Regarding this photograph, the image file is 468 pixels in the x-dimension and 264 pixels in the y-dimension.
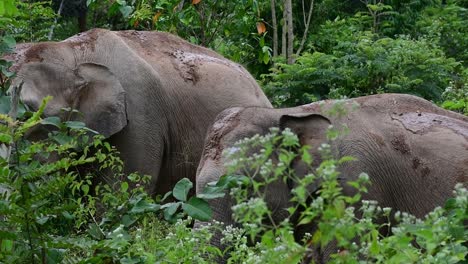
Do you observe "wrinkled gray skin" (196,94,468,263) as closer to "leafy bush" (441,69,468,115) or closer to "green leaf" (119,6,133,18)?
"leafy bush" (441,69,468,115)

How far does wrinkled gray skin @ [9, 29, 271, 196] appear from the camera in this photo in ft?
28.3

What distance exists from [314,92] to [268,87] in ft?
1.86

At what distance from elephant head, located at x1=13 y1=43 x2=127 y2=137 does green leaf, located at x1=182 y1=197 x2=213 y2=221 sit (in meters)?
4.37

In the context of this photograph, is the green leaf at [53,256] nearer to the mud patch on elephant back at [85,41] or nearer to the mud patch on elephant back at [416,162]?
the mud patch on elephant back at [416,162]

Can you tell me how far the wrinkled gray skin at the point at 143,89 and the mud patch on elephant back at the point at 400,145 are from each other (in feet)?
7.62

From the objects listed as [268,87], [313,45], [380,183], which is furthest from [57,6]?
[380,183]

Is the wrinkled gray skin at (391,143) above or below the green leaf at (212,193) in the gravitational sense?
below

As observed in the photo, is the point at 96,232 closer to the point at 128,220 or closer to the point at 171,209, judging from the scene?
the point at 128,220

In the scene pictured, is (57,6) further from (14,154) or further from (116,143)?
(14,154)

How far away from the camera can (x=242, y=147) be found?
3.11m

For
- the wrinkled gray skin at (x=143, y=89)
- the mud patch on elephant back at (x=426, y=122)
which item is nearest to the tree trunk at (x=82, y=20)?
the wrinkled gray skin at (x=143, y=89)

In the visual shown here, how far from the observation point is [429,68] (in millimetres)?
11852

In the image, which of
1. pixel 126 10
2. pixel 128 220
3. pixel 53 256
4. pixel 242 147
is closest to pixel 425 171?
pixel 128 220

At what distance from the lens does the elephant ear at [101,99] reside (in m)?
8.62
